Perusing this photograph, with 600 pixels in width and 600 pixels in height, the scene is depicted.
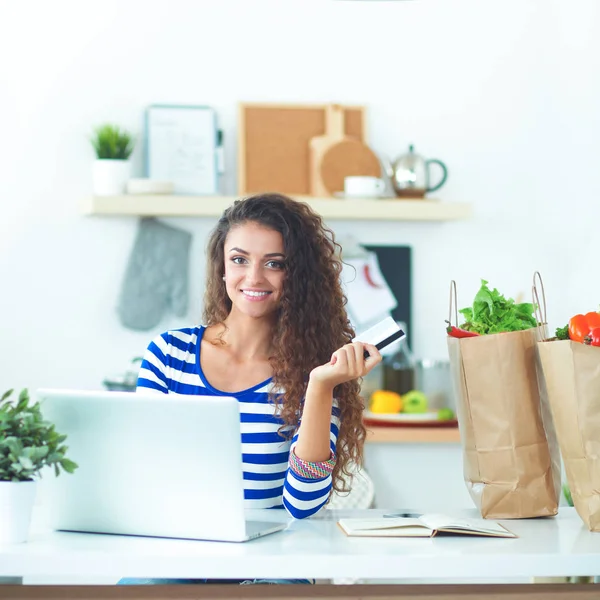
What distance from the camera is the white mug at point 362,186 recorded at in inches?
134

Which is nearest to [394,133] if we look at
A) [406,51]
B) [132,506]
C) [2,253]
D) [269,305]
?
[406,51]

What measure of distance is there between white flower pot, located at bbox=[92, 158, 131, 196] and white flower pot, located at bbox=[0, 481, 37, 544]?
6.89ft

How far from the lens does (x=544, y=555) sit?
1334 mm

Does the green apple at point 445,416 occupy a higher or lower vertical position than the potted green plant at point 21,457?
lower

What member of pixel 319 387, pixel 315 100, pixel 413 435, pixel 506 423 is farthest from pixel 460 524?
pixel 315 100

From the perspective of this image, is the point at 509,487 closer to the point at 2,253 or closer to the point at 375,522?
the point at 375,522

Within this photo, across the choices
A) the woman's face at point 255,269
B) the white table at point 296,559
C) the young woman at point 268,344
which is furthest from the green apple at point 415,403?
the white table at point 296,559

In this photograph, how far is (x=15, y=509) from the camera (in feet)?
4.36

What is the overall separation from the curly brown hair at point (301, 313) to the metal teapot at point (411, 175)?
1533 millimetres

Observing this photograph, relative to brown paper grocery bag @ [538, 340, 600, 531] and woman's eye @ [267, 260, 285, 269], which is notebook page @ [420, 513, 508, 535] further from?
woman's eye @ [267, 260, 285, 269]

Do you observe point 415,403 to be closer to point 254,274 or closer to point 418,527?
point 254,274

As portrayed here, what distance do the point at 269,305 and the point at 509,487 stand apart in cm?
58

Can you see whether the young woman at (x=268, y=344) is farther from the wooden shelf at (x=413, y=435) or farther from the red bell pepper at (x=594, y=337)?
the wooden shelf at (x=413, y=435)

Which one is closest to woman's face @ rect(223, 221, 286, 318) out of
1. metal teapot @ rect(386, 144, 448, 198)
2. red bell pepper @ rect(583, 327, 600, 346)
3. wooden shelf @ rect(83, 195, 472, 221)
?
red bell pepper @ rect(583, 327, 600, 346)
